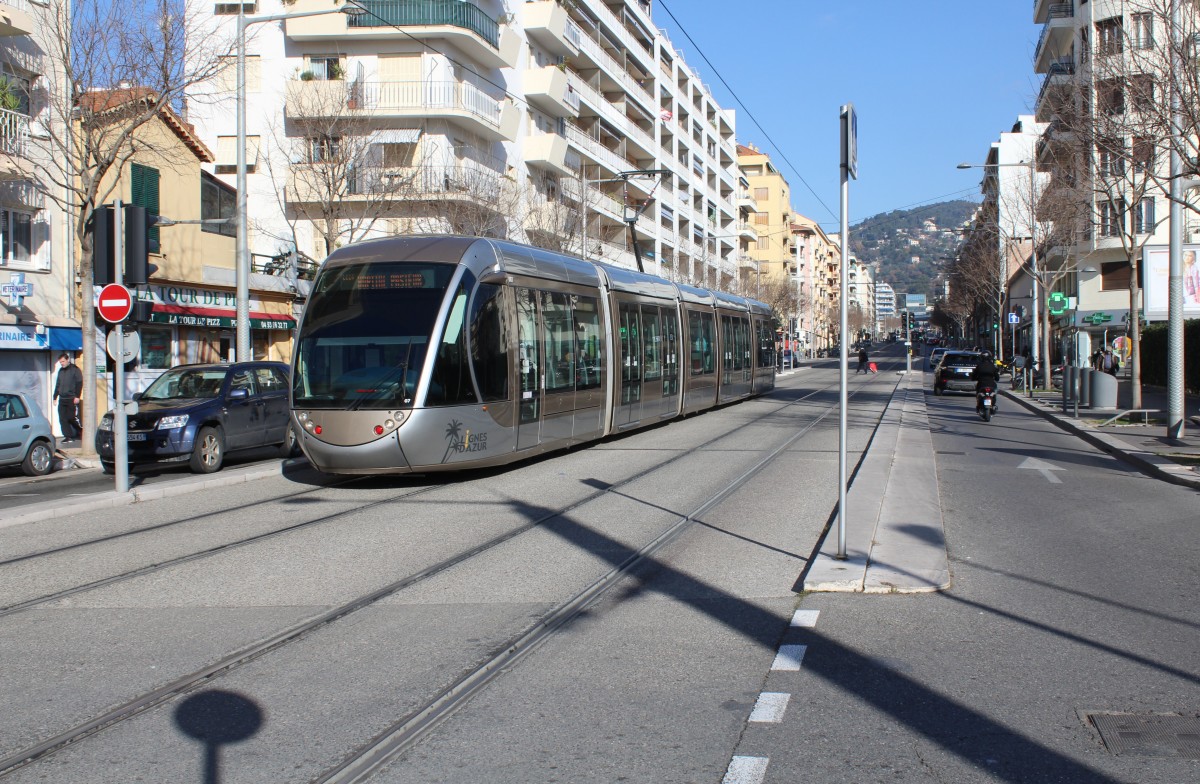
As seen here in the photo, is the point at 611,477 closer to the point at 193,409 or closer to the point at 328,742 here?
the point at 193,409

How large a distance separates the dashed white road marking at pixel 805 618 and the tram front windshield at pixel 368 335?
21.9 ft

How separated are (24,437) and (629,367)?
9994mm

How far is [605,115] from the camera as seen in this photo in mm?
55344

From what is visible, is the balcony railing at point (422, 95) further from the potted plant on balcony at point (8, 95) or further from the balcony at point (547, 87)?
the potted plant on balcony at point (8, 95)

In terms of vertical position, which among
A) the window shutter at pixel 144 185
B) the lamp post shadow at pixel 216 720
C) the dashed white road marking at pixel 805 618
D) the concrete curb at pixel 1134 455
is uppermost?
the window shutter at pixel 144 185

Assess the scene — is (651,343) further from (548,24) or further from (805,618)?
(548,24)

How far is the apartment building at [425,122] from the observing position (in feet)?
100

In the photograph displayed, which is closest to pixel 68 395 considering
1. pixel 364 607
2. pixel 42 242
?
pixel 42 242

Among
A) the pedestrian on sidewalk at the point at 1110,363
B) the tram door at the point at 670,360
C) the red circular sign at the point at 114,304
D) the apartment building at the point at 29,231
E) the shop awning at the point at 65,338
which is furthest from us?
the pedestrian on sidewalk at the point at 1110,363

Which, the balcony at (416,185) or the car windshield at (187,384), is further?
the balcony at (416,185)

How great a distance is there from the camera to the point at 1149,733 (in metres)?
4.59

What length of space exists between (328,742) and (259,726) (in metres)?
0.44

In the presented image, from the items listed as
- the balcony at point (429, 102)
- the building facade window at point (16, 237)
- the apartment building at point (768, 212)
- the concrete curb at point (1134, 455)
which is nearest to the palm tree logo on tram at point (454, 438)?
the concrete curb at point (1134, 455)

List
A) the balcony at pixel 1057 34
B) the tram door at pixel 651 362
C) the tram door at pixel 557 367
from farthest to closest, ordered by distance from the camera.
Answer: the balcony at pixel 1057 34, the tram door at pixel 651 362, the tram door at pixel 557 367
